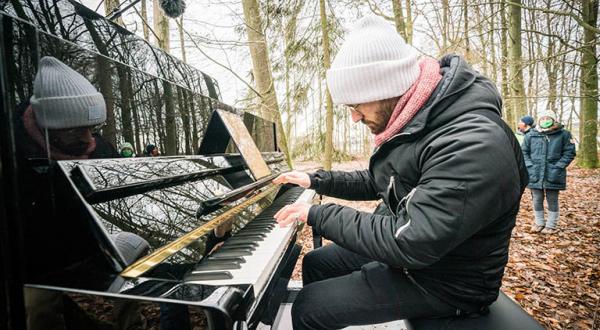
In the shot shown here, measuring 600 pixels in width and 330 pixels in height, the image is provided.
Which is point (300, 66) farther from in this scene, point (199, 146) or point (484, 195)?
point (484, 195)

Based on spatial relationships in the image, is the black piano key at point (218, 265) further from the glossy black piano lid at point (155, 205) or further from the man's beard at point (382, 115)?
the man's beard at point (382, 115)

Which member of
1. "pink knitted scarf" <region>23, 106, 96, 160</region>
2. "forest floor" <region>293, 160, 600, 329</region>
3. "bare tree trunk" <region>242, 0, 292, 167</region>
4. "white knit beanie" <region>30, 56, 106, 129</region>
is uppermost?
"bare tree trunk" <region>242, 0, 292, 167</region>

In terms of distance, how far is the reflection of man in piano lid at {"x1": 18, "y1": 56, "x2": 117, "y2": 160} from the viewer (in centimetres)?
105

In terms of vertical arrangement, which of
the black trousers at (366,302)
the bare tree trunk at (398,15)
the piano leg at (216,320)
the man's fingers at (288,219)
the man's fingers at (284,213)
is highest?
the bare tree trunk at (398,15)

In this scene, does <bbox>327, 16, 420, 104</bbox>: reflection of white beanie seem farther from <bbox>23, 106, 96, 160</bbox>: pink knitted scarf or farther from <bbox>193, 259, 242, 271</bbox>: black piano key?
<bbox>23, 106, 96, 160</bbox>: pink knitted scarf

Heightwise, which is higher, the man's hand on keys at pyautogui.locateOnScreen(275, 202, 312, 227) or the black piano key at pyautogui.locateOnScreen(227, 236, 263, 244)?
the man's hand on keys at pyautogui.locateOnScreen(275, 202, 312, 227)

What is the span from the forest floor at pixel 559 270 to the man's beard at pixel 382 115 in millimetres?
1594

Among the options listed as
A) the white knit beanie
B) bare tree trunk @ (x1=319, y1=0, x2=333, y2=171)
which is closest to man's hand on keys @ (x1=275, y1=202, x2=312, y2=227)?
the white knit beanie

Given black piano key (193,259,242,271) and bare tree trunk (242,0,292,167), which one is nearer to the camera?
black piano key (193,259,242,271)

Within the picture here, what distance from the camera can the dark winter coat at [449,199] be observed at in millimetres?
1137

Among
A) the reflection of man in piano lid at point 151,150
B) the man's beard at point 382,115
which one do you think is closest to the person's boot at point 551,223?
the man's beard at point 382,115

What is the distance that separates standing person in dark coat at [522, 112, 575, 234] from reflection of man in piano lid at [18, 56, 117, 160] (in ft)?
20.4

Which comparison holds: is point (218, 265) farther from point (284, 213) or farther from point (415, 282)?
point (415, 282)

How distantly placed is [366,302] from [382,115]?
945 millimetres
